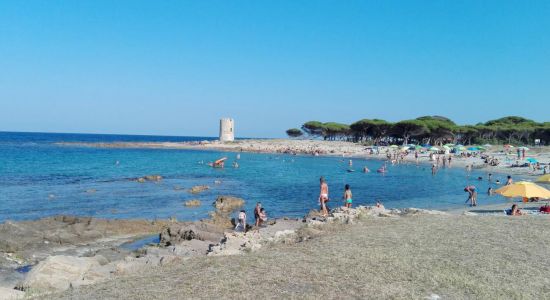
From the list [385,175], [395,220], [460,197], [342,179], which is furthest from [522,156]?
[395,220]

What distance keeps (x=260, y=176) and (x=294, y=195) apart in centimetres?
1359

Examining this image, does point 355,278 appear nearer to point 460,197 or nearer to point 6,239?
point 6,239

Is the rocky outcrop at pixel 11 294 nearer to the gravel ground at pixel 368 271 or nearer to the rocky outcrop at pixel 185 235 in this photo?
the gravel ground at pixel 368 271

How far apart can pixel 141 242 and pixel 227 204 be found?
344 inches

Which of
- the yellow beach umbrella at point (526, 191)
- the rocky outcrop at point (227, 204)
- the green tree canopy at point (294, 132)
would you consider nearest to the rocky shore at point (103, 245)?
the rocky outcrop at point (227, 204)

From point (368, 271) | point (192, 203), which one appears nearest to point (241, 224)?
point (192, 203)

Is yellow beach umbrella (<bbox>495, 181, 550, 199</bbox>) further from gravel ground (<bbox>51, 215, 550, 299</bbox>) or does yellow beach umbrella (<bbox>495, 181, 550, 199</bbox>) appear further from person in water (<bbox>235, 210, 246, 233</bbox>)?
person in water (<bbox>235, 210, 246, 233</bbox>)

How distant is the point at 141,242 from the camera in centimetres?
1537

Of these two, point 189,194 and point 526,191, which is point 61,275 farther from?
point 189,194

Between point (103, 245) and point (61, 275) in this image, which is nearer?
point (61, 275)

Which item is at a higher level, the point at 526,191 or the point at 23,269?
the point at 526,191

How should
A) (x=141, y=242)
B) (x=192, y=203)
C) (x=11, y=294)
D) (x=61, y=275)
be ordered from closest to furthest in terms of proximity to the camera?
(x=11, y=294) < (x=61, y=275) < (x=141, y=242) < (x=192, y=203)

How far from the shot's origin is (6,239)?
1420 cm

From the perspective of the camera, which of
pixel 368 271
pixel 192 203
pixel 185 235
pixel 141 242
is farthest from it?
pixel 192 203
